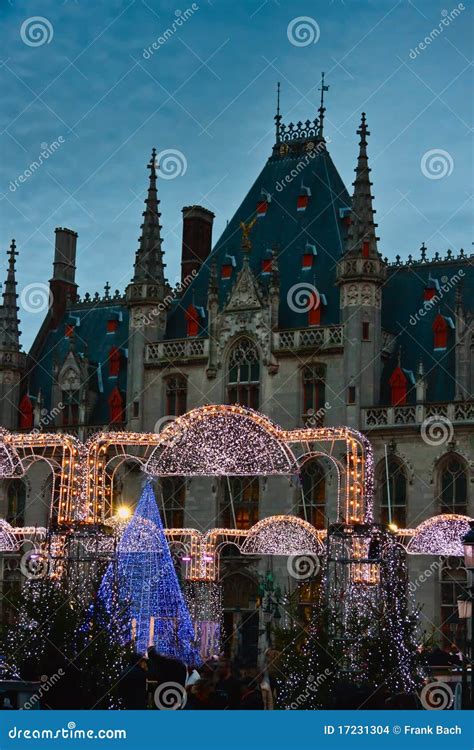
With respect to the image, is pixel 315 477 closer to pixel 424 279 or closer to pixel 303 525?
pixel 303 525

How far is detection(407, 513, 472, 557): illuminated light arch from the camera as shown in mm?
39594

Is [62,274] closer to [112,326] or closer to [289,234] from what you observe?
[112,326]

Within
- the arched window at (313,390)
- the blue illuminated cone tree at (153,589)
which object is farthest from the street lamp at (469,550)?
the arched window at (313,390)

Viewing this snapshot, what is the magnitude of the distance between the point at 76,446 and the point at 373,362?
58.4 ft

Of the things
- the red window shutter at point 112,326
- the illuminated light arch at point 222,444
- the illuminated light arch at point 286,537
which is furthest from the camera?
the red window shutter at point 112,326

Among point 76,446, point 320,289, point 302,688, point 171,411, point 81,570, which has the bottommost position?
point 302,688

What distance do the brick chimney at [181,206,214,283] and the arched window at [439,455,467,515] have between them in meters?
17.4

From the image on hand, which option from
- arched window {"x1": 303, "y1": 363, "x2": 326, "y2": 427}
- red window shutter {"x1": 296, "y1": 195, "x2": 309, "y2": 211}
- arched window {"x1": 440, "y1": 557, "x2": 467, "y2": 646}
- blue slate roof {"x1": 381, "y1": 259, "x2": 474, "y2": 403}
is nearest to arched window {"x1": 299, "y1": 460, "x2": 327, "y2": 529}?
arched window {"x1": 303, "y1": 363, "x2": 326, "y2": 427}

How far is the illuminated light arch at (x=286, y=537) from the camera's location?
140 feet

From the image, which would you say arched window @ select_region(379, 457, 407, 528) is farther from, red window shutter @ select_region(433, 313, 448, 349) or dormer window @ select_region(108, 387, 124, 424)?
dormer window @ select_region(108, 387, 124, 424)

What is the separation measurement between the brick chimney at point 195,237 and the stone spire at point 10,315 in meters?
7.64

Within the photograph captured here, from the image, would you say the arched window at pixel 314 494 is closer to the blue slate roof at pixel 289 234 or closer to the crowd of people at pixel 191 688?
the blue slate roof at pixel 289 234

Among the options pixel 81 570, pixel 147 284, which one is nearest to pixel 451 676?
pixel 81 570

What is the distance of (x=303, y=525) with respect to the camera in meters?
42.3
